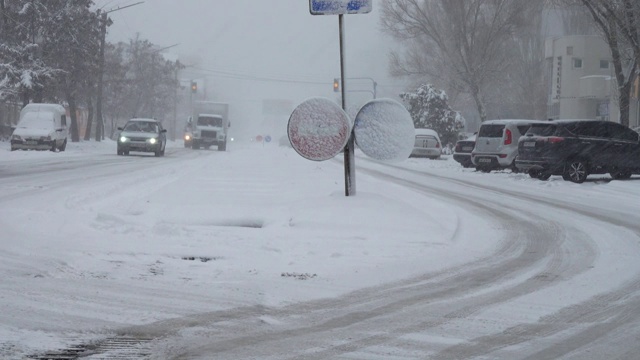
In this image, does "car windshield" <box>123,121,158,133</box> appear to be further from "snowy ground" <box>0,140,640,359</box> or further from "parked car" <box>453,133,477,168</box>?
"snowy ground" <box>0,140,640,359</box>

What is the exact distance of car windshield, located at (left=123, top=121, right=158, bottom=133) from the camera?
37469mm

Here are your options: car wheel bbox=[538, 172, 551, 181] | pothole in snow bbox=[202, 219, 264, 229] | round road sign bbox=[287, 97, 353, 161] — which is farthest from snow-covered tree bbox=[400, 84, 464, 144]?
pothole in snow bbox=[202, 219, 264, 229]

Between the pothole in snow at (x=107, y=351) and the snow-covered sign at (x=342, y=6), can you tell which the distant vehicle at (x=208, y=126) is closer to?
the snow-covered sign at (x=342, y=6)

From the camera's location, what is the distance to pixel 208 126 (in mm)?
55625

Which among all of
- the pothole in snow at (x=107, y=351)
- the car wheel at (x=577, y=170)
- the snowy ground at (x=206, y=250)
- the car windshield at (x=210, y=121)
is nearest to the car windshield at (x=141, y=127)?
the car windshield at (x=210, y=121)

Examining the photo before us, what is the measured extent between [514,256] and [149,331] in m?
4.81

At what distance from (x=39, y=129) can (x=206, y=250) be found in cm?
2996

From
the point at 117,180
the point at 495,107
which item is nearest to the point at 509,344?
the point at 117,180

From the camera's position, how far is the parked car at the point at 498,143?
26609 millimetres

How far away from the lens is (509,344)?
16.4ft

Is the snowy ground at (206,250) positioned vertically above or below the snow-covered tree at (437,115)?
below

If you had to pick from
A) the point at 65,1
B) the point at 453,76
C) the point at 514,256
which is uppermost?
the point at 65,1

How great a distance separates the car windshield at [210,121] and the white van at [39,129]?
59.4 ft

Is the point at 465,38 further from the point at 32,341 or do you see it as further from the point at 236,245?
the point at 32,341
